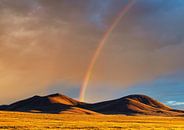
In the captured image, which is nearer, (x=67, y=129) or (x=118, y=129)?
(x=67, y=129)

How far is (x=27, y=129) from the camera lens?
5419cm

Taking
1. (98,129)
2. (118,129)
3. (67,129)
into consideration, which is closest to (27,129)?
(67,129)

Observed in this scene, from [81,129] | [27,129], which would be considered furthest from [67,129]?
[27,129]

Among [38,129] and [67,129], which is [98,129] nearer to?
[67,129]

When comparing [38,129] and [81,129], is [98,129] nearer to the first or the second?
[81,129]

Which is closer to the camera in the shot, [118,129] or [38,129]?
[38,129]

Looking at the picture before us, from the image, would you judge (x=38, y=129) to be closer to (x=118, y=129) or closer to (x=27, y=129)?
(x=27, y=129)

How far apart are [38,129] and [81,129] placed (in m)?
7.42

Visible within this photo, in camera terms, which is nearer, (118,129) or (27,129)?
(27,129)

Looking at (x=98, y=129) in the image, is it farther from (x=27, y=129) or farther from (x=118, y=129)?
(x=27, y=129)

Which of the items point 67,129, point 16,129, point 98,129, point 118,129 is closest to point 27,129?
point 16,129

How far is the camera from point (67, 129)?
55844mm

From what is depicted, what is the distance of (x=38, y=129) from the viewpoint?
2120 inches

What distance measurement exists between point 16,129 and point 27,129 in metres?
1.78
